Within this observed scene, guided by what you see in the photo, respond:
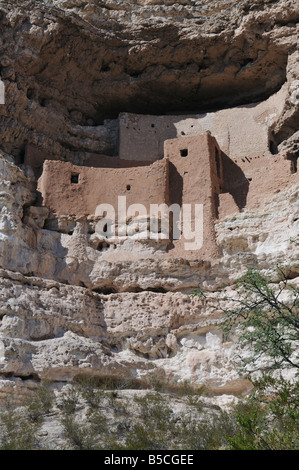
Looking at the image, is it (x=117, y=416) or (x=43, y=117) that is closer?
(x=117, y=416)

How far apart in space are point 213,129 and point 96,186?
3.71m

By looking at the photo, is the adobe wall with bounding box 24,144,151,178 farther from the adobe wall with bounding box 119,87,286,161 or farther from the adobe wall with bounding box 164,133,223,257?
the adobe wall with bounding box 164,133,223,257

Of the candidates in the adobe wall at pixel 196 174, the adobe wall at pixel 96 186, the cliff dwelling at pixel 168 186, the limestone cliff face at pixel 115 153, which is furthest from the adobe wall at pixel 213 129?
the adobe wall at pixel 96 186

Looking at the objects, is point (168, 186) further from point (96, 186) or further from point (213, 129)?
point (213, 129)

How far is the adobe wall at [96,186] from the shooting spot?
584 inches

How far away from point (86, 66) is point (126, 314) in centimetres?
690

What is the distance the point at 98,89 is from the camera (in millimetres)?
17859

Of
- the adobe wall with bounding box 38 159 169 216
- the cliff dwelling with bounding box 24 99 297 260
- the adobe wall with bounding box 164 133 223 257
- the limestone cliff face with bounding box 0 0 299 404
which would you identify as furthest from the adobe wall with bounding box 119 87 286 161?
the adobe wall with bounding box 38 159 169 216

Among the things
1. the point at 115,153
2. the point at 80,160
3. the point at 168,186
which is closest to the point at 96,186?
the point at 168,186

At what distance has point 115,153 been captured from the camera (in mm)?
17312

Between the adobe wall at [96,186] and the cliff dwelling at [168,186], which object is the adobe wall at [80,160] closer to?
the cliff dwelling at [168,186]

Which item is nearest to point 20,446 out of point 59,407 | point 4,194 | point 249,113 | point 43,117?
point 59,407

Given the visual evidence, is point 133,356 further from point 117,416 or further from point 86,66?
point 86,66
